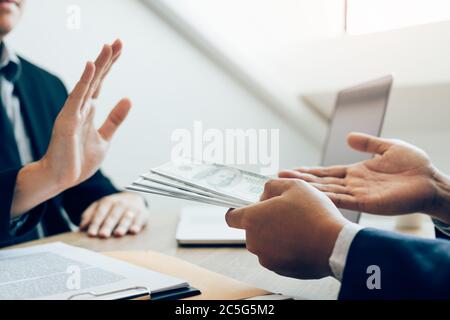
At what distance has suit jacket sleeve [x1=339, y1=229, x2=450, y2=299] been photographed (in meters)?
0.37

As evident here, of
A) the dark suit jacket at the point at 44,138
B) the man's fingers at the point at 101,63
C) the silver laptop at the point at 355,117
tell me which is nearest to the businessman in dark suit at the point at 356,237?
the silver laptop at the point at 355,117

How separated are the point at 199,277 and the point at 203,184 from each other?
125mm

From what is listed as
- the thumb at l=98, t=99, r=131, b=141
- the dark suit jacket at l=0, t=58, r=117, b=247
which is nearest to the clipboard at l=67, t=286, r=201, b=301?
the thumb at l=98, t=99, r=131, b=141

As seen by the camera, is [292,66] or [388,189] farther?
[292,66]

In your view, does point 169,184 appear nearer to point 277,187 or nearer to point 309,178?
point 277,187

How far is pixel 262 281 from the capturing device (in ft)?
1.90

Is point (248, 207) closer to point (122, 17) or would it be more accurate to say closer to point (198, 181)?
point (198, 181)

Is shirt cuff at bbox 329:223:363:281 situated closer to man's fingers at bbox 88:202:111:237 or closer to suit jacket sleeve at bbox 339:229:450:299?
suit jacket sleeve at bbox 339:229:450:299

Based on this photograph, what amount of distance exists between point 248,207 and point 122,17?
3.70 feet

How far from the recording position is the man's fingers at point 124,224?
0.91 m

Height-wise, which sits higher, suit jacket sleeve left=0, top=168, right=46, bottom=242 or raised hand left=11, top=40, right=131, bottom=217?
raised hand left=11, top=40, right=131, bottom=217

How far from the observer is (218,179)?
660 millimetres

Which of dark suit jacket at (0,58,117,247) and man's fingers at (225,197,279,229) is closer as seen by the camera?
man's fingers at (225,197,279,229)
